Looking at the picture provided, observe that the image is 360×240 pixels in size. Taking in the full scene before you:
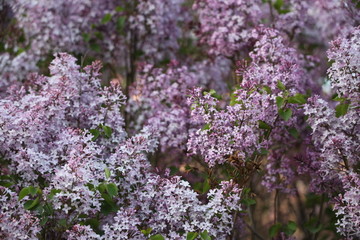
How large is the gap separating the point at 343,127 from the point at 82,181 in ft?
7.82

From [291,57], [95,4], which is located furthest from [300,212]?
[95,4]

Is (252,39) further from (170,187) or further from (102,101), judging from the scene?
(170,187)

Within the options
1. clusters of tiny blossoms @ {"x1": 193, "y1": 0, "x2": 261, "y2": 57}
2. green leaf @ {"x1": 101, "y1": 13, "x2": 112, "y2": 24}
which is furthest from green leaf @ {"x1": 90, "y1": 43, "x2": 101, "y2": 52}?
clusters of tiny blossoms @ {"x1": 193, "y1": 0, "x2": 261, "y2": 57}

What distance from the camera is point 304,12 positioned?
270 inches

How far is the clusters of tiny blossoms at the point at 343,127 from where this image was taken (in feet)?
14.6

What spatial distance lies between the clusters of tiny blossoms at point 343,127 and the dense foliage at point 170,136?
0.01m

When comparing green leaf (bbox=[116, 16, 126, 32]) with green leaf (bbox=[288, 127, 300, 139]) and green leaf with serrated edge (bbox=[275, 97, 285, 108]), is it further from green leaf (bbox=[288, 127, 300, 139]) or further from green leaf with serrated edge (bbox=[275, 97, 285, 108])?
green leaf with serrated edge (bbox=[275, 97, 285, 108])

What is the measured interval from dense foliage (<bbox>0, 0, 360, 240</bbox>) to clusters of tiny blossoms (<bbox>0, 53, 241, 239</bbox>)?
1 centimetres

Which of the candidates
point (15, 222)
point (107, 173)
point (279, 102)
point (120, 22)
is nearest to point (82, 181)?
point (107, 173)

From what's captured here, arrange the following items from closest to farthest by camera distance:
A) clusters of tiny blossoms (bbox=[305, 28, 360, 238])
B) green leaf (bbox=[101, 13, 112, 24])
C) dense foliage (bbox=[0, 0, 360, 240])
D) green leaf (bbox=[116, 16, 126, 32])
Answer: dense foliage (bbox=[0, 0, 360, 240])
clusters of tiny blossoms (bbox=[305, 28, 360, 238])
green leaf (bbox=[101, 13, 112, 24])
green leaf (bbox=[116, 16, 126, 32])

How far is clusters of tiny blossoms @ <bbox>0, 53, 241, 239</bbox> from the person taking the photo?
4.01 metres

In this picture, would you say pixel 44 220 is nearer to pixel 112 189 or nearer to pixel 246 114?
pixel 112 189

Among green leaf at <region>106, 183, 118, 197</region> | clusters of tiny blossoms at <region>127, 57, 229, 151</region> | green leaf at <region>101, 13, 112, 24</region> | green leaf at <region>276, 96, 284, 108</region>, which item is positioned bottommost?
green leaf at <region>106, 183, 118, 197</region>

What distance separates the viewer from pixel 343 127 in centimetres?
473
